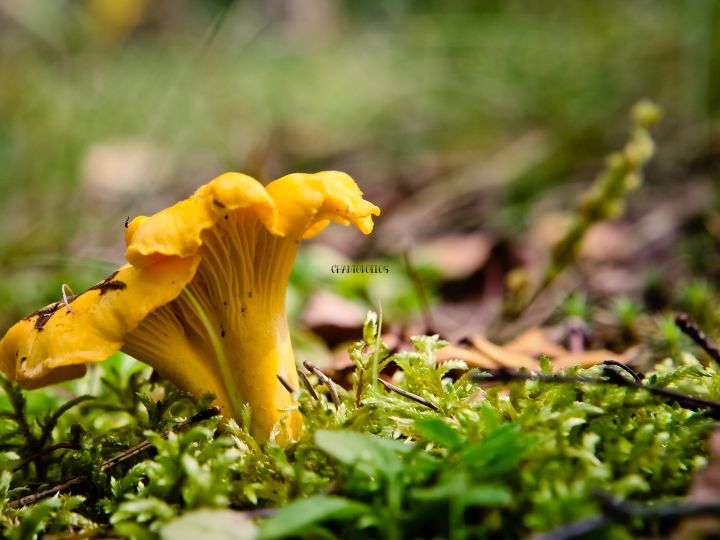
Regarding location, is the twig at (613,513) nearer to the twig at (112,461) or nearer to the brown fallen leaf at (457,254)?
the twig at (112,461)

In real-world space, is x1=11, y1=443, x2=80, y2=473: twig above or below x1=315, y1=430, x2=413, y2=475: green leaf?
below

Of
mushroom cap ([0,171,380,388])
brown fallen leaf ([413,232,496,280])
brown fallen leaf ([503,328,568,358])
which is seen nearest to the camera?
mushroom cap ([0,171,380,388])

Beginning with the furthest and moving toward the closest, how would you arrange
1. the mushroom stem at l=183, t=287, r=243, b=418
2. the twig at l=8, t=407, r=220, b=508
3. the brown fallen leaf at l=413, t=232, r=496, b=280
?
the brown fallen leaf at l=413, t=232, r=496, b=280 < the mushroom stem at l=183, t=287, r=243, b=418 < the twig at l=8, t=407, r=220, b=508

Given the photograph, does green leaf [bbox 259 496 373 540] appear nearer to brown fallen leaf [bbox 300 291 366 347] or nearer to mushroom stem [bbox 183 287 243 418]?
mushroom stem [bbox 183 287 243 418]

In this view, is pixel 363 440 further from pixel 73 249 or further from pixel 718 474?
pixel 73 249

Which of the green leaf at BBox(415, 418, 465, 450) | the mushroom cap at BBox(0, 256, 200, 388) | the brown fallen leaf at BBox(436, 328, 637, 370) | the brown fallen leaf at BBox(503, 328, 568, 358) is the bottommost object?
the brown fallen leaf at BBox(503, 328, 568, 358)

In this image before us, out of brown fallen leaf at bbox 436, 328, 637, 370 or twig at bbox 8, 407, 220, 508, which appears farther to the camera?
brown fallen leaf at bbox 436, 328, 637, 370

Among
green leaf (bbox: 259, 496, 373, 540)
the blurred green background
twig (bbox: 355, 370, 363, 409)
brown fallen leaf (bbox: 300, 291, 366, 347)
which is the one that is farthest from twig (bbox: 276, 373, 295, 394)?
the blurred green background

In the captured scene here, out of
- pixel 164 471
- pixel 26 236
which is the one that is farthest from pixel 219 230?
pixel 26 236
